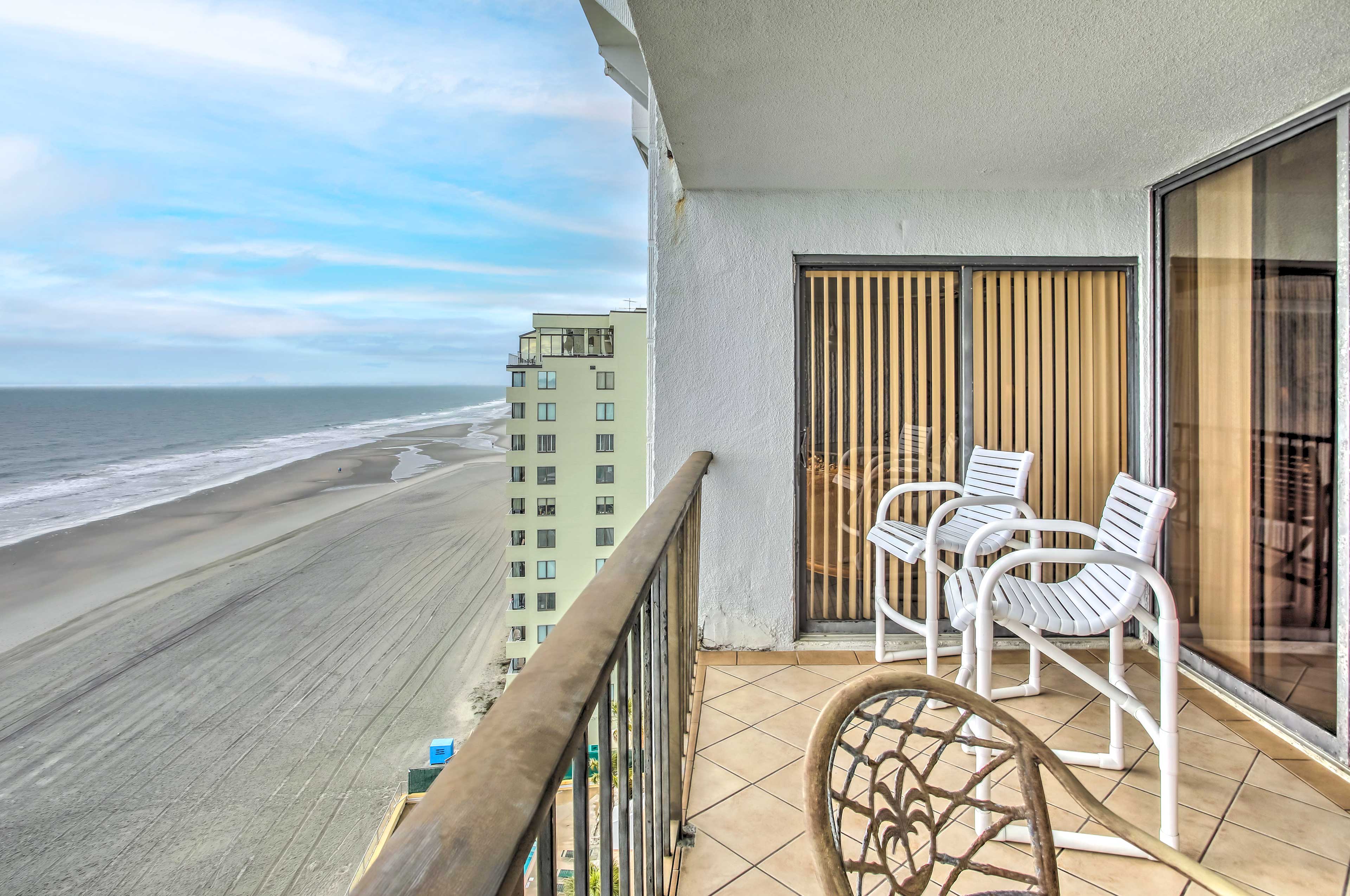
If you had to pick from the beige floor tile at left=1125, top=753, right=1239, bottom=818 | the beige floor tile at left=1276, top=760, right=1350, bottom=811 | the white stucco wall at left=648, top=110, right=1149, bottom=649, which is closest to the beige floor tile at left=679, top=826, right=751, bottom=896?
the beige floor tile at left=1125, top=753, right=1239, bottom=818

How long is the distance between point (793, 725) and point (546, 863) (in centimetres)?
219

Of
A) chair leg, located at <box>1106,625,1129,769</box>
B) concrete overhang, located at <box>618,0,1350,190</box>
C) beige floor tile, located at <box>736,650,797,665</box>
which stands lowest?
beige floor tile, located at <box>736,650,797,665</box>

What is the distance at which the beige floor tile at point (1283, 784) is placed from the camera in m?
2.07

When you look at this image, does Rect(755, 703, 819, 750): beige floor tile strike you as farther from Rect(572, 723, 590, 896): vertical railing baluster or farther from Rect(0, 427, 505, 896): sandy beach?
Rect(0, 427, 505, 896): sandy beach

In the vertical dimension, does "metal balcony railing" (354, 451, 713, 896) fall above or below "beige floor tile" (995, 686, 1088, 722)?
above

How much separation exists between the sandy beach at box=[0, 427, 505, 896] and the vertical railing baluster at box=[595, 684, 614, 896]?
10017 millimetres

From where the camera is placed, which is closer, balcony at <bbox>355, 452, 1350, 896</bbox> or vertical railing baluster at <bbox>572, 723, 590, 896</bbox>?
balcony at <bbox>355, 452, 1350, 896</bbox>

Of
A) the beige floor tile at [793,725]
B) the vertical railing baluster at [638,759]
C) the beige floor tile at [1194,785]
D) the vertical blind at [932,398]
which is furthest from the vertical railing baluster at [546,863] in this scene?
the vertical blind at [932,398]

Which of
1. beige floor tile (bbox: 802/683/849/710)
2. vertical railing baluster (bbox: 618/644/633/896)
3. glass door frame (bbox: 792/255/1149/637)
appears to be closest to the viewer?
vertical railing baluster (bbox: 618/644/633/896)

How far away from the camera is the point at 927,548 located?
2619mm

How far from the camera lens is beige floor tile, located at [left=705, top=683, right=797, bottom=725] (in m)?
2.63

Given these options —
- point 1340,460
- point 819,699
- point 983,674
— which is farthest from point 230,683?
point 1340,460

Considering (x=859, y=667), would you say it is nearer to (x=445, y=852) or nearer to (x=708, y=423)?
(x=708, y=423)

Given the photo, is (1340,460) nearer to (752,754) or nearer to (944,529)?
(944,529)
